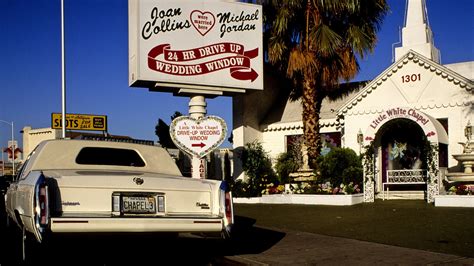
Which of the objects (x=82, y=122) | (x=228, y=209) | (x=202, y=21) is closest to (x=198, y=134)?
(x=202, y=21)

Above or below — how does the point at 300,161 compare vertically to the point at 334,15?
below

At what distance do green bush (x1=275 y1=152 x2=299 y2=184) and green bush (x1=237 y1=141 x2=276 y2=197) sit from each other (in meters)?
0.31

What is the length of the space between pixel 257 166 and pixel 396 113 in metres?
6.16

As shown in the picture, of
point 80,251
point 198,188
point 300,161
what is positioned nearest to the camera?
point 80,251

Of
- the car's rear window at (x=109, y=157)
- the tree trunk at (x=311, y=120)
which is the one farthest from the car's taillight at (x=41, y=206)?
the tree trunk at (x=311, y=120)

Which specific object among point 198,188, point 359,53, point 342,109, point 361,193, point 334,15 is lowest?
point 361,193

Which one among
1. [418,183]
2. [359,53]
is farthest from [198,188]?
[359,53]

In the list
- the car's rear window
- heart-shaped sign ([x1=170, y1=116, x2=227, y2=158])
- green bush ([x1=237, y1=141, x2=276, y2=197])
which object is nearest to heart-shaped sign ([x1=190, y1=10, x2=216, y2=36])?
heart-shaped sign ([x1=170, y1=116, x2=227, y2=158])

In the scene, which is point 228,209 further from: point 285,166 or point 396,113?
point 285,166

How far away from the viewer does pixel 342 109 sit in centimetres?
1912

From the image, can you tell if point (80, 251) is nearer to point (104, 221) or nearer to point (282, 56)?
point (104, 221)

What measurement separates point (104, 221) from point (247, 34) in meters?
11.7

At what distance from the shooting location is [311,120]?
61.7 ft

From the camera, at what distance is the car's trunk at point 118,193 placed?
19.8 ft
